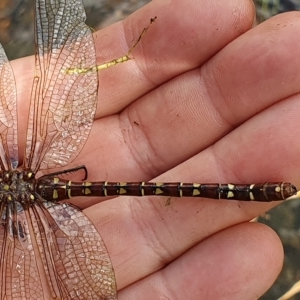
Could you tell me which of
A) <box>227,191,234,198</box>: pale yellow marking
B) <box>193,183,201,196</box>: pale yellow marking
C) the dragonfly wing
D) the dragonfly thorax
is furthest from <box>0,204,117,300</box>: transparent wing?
<box>227,191,234,198</box>: pale yellow marking

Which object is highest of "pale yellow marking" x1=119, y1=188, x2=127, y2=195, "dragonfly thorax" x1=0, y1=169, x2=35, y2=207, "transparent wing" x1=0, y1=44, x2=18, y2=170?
"transparent wing" x1=0, y1=44, x2=18, y2=170

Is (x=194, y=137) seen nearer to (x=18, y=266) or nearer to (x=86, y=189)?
(x=86, y=189)

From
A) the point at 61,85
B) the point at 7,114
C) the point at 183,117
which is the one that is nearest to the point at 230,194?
the point at 183,117

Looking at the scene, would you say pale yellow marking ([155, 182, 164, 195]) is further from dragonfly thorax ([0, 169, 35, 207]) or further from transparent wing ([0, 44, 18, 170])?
transparent wing ([0, 44, 18, 170])

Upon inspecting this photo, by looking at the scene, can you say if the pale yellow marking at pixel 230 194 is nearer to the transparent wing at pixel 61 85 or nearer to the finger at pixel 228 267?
the finger at pixel 228 267

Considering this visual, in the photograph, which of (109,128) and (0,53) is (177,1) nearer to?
(109,128)

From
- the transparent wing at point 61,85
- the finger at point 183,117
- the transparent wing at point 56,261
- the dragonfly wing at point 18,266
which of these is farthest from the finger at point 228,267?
the transparent wing at point 61,85
